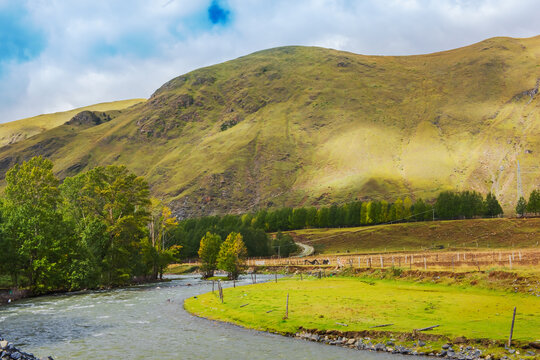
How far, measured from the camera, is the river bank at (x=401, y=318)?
30.5 m

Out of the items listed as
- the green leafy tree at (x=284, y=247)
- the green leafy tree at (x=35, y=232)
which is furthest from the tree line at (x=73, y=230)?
the green leafy tree at (x=284, y=247)

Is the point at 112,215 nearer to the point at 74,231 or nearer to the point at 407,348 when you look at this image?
the point at 74,231

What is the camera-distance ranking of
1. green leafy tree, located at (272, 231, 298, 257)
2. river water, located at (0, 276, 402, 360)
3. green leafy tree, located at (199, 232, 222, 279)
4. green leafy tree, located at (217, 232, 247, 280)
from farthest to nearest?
green leafy tree, located at (272, 231, 298, 257) → green leafy tree, located at (199, 232, 222, 279) → green leafy tree, located at (217, 232, 247, 280) → river water, located at (0, 276, 402, 360)

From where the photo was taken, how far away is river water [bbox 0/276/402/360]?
107 ft

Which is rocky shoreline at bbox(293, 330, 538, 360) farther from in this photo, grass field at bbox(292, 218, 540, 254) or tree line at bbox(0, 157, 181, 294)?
grass field at bbox(292, 218, 540, 254)

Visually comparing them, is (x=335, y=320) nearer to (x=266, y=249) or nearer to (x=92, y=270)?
(x=92, y=270)

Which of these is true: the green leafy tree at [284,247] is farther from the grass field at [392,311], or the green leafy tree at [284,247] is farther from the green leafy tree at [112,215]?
the grass field at [392,311]

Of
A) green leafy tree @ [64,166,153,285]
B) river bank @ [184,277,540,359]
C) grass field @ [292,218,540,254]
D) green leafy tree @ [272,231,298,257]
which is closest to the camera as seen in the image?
river bank @ [184,277,540,359]

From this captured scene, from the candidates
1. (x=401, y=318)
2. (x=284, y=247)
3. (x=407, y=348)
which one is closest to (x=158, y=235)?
(x=284, y=247)

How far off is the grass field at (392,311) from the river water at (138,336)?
10.3 feet

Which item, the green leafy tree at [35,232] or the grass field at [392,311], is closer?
the grass field at [392,311]

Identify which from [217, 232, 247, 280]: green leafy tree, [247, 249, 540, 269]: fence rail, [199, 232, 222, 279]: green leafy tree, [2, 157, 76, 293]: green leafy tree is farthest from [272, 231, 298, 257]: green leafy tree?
[2, 157, 76, 293]: green leafy tree

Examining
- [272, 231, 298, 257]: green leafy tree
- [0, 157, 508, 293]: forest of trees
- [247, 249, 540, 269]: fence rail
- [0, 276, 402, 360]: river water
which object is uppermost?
[0, 157, 508, 293]: forest of trees

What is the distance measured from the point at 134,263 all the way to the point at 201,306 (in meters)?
48.6
